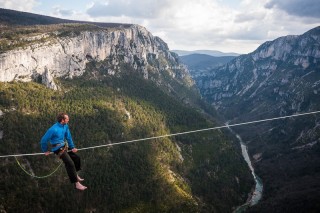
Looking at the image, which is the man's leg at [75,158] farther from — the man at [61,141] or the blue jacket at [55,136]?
the blue jacket at [55,136]

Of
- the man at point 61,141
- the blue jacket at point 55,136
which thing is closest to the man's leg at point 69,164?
the man at point 61,141

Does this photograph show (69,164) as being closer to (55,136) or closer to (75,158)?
(75,158)

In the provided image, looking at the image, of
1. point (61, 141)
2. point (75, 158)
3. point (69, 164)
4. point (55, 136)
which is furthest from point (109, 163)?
point (55, 136)

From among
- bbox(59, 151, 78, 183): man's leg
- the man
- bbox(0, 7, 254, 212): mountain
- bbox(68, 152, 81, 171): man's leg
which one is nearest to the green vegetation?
bbox(0, 7, 254, 212): mountain

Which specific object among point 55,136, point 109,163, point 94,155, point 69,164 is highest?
point 55,136

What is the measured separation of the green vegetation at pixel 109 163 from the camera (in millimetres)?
123938

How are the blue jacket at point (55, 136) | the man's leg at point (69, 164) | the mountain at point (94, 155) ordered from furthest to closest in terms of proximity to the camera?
the mountain at point (94, 155), the man's leg at point (69, 164), the blue jacket at point (55, 136)

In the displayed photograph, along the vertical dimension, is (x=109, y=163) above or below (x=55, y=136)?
below

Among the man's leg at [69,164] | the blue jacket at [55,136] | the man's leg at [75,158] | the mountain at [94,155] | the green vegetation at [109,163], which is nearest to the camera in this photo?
the blue jacket at [55,136]

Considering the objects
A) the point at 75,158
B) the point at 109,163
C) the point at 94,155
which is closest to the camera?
the point at 75,158

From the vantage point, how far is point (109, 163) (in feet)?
484

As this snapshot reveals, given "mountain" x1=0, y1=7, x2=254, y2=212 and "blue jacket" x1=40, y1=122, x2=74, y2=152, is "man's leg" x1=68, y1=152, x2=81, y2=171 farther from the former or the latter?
"mountain" x1=0, y1=7, x2=254, y2=212

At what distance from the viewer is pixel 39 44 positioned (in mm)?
184000

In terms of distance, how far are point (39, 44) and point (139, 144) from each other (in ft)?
238
